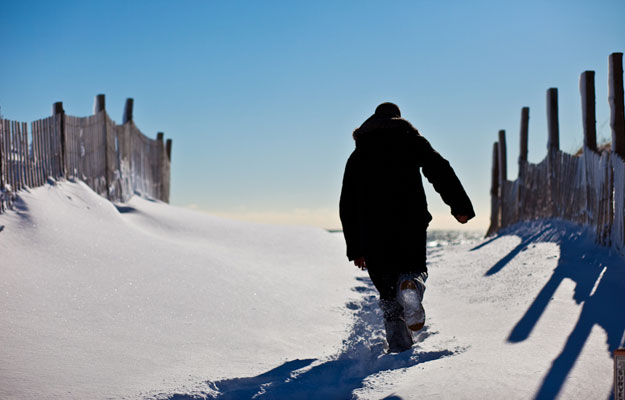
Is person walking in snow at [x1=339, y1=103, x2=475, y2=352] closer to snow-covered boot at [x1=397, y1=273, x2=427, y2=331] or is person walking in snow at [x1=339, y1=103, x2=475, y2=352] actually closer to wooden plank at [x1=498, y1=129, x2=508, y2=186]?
snow-covered boot at [x1=397, y1=273, x2=427, y2=331]

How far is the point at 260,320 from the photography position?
4.36 metres

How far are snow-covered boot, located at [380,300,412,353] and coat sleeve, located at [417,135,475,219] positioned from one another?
696 millimetres

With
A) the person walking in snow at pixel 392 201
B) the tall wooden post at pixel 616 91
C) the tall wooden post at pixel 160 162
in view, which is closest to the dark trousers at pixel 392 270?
the person walking in snow at pixel 392 201

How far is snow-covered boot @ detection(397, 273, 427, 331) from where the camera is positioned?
311 centimetres

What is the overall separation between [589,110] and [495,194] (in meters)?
7.51

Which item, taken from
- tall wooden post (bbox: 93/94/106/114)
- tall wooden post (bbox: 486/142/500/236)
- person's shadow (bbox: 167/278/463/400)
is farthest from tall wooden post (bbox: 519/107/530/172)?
person's shadow (bbox: 167/278/463/400)

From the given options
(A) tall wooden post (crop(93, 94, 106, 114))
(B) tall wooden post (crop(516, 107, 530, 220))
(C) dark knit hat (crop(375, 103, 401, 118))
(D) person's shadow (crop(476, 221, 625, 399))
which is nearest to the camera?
(D) person's shadow (crop(476, 221, 625, 399))

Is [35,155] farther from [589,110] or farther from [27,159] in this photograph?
[589,110]

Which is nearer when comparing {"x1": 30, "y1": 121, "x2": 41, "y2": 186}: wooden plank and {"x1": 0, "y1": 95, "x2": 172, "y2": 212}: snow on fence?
{"x1": 0, "y1": 95, "x2": 172, "y2": 212}: snow on fence

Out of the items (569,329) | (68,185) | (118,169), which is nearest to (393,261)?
(569,329)

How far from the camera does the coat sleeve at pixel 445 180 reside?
338cm

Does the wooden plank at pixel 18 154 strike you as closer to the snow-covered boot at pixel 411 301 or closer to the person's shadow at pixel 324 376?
the person's shadow at pixel 324 376

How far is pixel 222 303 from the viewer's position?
4660 millimetres

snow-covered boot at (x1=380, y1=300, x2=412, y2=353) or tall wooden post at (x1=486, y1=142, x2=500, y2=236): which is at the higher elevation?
tall wooden post at (x1=486, y1=142, x2=500, y2=236)
